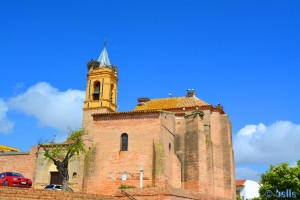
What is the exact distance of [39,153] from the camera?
122 ft

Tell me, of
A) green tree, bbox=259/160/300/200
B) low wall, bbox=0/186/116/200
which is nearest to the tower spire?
green tree, bbox=259/160/300/200

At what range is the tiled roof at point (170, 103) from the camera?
130ft

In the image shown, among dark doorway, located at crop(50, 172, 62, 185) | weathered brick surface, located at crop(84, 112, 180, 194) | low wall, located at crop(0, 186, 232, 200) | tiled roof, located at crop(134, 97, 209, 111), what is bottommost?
low wall, located at crop(0, 186, 232, 200)

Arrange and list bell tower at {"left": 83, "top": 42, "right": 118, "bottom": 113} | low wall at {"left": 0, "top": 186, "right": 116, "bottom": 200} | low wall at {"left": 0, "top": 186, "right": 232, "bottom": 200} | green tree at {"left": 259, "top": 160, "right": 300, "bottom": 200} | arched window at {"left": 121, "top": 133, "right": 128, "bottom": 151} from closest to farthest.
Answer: low wall at {"left": 0, "top": 186, "right": 116, "bottom": 200} < low wall at {"left": 0, "top": 186, "right": 232, "bottom": 200} < arched window at {"left": 121, "top": 133, "right": 128, "bottom": 151} < green tree at {"left": 259, "top": 160, "right": 300, "bottom": 200} < bell tower at {"left": 83, "top": 42, "right": 118, "bottom": 113}

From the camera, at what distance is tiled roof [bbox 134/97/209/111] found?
3975cm

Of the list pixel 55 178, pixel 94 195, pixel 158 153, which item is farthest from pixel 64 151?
pixel 94 195

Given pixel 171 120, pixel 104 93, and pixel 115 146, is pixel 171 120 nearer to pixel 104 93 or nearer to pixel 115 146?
pixel 115 146

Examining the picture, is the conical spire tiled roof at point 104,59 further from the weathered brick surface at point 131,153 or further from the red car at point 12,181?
the red car at point 12,181

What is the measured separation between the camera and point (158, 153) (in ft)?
99.0

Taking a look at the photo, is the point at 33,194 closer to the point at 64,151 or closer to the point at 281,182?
the point at 64,151

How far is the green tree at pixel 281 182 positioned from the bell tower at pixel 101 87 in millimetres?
19650

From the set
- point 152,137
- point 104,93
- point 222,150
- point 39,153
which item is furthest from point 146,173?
point 104,93

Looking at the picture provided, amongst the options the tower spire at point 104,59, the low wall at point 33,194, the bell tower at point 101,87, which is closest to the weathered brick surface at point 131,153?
the low wall at point 33,194

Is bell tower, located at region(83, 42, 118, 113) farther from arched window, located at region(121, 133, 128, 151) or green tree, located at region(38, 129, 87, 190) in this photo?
arched window, located at region(121, 133, 128, 151)
